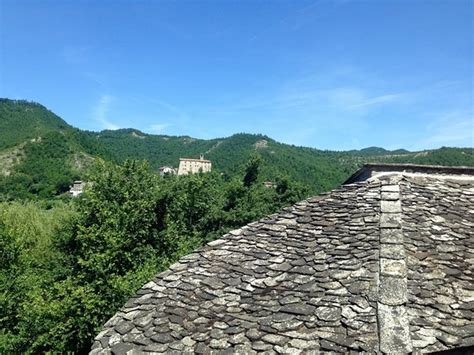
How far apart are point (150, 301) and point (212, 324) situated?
1378 millimetres

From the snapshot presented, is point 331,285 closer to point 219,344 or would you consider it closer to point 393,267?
point 393,267

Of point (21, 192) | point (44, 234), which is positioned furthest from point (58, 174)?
point (44, 234)

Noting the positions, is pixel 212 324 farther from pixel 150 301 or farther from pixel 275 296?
pixel 150 301

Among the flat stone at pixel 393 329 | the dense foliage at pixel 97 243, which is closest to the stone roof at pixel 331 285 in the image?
the flat stone at pixel 393 329

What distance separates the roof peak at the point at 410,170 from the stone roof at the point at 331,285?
0.37 metres

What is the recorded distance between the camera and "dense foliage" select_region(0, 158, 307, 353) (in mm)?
12289

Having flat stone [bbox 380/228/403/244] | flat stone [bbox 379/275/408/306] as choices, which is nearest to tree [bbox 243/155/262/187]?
flat stone [bbox 380/228/403/244]

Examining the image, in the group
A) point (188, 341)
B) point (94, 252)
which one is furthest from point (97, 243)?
point (188, 341)

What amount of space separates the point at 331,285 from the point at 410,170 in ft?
15.8

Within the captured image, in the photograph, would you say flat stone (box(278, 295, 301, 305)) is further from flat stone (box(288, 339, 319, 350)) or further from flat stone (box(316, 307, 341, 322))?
flat stone (box(288, 339, 319, 350))

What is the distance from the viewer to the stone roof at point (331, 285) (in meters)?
3.77

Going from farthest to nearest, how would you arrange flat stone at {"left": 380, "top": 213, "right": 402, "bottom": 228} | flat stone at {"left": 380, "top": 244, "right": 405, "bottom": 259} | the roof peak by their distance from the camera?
the roof peak
flat stone at {"left": 380, "top": 213, "right": 402, "bottom": 228}
flat stone at {"left": 380, "top": 244, "right": 405, "bottom": 259}

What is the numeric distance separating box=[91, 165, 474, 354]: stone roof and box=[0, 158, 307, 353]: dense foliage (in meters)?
8.03

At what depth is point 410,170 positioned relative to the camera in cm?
805
